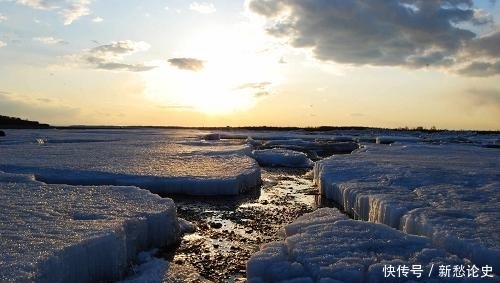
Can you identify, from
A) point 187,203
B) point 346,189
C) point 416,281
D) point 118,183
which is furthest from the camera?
point 118,183

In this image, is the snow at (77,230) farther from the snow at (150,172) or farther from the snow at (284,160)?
the snow at (284,160)

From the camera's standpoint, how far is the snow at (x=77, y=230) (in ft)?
20.7

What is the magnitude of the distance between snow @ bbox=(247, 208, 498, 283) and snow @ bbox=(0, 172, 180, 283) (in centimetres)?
236

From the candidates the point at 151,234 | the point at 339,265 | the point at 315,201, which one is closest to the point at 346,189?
the point at 315,201

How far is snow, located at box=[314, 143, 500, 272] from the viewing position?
25.8 feet

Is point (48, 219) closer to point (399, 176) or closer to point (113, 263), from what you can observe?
point (113, 263)

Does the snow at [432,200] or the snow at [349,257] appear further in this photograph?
the snow at [432,200]

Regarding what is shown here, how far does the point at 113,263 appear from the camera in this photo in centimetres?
769

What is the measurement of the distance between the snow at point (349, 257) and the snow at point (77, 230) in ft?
7.74

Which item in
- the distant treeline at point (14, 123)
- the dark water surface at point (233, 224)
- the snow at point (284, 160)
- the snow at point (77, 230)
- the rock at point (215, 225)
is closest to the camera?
the snow at point (77, 230)

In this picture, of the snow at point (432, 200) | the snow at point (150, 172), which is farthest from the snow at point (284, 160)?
the snow at point (432, 200)

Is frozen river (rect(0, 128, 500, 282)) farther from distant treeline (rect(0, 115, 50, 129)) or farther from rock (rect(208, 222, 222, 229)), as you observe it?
distant treeline (rect(0, 115, 50, 129))

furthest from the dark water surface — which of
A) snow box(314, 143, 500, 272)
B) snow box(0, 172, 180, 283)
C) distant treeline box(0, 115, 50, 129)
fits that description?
distant treeline box(0, 115, 50, 129)

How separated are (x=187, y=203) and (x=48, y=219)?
665 cm
